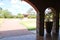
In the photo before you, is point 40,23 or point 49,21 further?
point 49,21

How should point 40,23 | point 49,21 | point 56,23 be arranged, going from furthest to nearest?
point 49,21 → point 56,23 → point 40,23

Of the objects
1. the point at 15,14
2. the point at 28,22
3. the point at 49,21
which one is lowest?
the point at 28,22

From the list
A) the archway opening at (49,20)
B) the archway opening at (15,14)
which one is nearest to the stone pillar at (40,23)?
the archway opening at (49,20)

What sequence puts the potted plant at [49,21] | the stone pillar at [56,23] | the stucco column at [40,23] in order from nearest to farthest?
1. the stucco column at [40,23]
2. the potted plant at [49,21]
3. the stone pillar at [56,23]

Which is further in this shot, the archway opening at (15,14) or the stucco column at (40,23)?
the archway opening at (15,14)

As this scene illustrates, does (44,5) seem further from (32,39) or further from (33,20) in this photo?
(33,20)

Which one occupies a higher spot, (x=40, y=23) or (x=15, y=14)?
(x=15, y=14)

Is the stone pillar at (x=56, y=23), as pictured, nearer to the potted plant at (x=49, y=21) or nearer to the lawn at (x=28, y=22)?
the potted plant at (x=49, y=21)

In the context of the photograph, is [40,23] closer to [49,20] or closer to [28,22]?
[49,20]

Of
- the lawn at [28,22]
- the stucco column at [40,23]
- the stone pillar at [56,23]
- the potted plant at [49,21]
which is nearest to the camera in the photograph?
the stucco column at [40,23]

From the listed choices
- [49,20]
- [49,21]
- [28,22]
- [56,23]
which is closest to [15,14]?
[28,22]

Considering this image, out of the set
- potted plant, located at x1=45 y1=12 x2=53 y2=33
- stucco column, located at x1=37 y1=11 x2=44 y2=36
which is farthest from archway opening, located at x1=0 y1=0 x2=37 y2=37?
stucco column, located at x1=37 y1=11 x2=44 y2=36

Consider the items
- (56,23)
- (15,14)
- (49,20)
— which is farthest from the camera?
(15,14)

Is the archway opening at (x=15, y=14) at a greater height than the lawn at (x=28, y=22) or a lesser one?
greater
